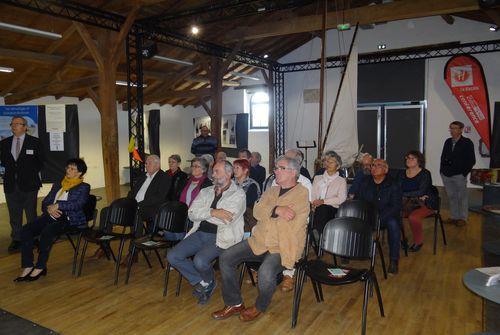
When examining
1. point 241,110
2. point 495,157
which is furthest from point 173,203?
point 241,110

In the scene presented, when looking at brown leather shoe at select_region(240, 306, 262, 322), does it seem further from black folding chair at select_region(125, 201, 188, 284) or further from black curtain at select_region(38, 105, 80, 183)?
black curtain at select_region(38, 105, 80, 183)

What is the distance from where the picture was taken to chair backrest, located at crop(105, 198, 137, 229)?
4.09m

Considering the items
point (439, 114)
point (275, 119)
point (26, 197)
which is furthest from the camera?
point (275, 119)

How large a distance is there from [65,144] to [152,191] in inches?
219

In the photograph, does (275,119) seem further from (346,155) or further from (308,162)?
(346,155)

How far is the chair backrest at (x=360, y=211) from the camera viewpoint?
371 centimetres

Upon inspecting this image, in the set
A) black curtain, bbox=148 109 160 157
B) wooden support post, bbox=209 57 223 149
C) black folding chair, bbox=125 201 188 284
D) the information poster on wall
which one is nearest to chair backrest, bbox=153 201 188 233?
black folding chair, bbox=125 201 188 284

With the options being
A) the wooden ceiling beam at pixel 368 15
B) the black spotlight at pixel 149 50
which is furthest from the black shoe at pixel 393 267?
the wooden ceiling beam at pixel 368 15

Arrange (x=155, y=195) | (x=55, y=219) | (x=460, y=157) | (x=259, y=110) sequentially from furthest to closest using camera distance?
(x=259, y=110) → (x=460, y=157) → (x=155, y=195) → (x=55, y=219)

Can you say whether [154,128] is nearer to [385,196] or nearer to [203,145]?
[203,145]

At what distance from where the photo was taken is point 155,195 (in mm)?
4344

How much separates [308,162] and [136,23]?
7.34 metres

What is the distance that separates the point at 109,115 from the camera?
20.2 ft

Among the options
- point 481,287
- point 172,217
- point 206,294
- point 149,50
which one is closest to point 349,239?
point 481,287
